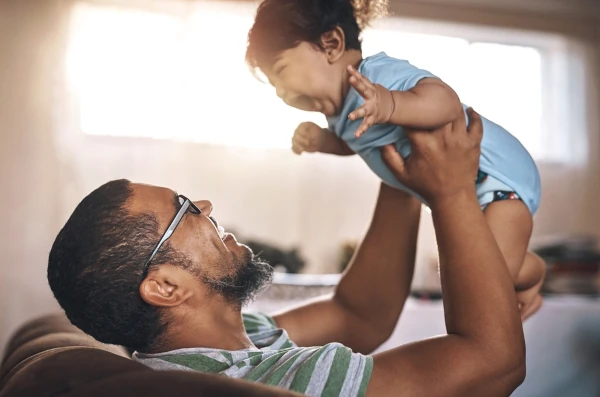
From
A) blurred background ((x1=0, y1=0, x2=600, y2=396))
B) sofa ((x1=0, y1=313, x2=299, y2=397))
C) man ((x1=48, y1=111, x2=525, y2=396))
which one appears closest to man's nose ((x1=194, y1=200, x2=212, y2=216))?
man ((x1=48, y1=111, x2=525, y2=396))

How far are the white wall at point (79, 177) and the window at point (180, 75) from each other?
0.12m

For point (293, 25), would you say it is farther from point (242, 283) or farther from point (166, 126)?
point (166, 126)

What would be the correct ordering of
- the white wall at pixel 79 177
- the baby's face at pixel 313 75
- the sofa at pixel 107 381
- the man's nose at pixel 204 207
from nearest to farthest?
1. the sofa at pixel 107 381
2. the man's nose at pixel 204 207
3. the baby's face at pixel 313 75
4. the white wall at pixel 79 177

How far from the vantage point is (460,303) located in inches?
42.4

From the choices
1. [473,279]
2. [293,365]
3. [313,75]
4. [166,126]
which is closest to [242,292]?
[293,365]

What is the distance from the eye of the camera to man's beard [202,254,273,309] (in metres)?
1.19

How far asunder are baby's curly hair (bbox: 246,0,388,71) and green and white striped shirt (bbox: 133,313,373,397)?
744 mm

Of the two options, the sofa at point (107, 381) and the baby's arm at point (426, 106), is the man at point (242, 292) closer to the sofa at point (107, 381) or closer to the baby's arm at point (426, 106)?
the baby's arm at point (426, 106)

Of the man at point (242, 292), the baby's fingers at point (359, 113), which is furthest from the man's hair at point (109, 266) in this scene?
the baby's fingers at point (359, 113)

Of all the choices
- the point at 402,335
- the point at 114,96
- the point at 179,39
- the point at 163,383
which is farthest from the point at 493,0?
the point at 163,383

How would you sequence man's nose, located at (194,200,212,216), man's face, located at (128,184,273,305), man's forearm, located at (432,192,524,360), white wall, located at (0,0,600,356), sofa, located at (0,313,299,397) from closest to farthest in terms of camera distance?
1. sofa, located at (0,313,299,397)
2. man's forearm, located at (432,192,524,360)
3. man's face, located at (128,184,273,305)
4. man's nose, located at (194,200,212,216)
5. white wall, located at (0,0,600,356)

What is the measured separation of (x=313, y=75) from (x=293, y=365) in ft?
2.45

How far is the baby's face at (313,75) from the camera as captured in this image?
58.9 inches

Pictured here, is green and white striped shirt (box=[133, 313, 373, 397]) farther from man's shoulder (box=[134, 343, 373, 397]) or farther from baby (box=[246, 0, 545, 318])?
baby (box=[246, 0, 545, 318])
